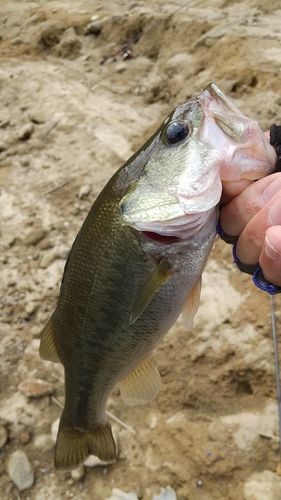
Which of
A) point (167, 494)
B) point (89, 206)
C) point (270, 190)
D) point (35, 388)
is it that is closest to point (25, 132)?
point (89, 206)

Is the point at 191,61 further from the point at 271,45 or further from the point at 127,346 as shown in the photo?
the point at 127,346

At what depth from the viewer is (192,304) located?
67.2 inches

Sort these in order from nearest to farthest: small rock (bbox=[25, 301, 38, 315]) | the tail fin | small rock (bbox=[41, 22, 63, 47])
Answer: the tail fin, small rock (bbox=[25, 301, 38, 315]), small rock (bbox=[41, 22, 63, 47])

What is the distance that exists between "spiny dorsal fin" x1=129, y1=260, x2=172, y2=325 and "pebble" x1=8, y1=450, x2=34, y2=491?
1529 mm

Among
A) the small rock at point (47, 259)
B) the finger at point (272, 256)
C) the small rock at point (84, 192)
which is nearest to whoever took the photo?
the finger at point (272, 256)

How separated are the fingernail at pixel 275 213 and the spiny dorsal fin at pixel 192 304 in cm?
38

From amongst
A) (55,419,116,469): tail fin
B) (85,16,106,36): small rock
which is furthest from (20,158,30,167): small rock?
(55,419,116,469): tail fin

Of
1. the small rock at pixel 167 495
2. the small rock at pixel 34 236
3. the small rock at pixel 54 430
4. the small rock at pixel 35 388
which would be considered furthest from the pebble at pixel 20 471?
the small rock at pixel 34 236

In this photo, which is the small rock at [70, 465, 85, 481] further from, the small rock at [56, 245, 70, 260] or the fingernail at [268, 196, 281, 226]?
the fingernail at [268, 196, 281, 226]

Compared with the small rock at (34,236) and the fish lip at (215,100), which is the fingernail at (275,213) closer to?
the fish lip at (215,100)

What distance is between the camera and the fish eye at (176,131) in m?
1.52

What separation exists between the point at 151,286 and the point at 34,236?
241 centimetres

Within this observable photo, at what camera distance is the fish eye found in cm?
152

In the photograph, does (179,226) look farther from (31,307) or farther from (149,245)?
(31,307)
